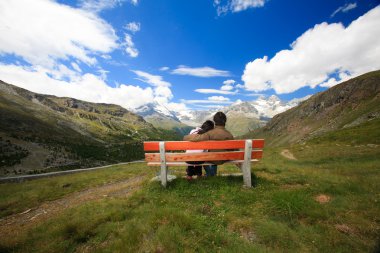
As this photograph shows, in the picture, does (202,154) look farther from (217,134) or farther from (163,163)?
(163,163)

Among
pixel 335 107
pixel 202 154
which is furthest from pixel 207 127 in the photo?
pixel 335 107

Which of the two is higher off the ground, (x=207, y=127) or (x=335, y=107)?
(x=335, y=107)

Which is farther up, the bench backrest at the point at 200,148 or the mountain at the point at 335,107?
the mountain at the point at 335,107

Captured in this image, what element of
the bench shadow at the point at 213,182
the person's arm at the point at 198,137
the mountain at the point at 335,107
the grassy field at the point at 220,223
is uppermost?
the mountain at the point at 335,107

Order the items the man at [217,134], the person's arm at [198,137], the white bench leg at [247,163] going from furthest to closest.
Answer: the man at [217,134], the person's arm at [198,137], the white bench leg at [247,163]

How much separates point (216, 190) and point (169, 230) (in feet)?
12.6

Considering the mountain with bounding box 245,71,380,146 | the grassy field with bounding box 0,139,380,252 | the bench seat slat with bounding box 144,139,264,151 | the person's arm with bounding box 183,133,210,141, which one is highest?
the mountain with bounding box 245,71,380,146

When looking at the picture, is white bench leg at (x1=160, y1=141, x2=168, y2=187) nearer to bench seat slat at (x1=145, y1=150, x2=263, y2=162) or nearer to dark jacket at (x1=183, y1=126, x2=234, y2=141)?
bench seat slat at (x1=145, y1=150, x2=263, y2=162)

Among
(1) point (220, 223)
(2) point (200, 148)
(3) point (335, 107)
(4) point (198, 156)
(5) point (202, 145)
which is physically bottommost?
(1) point (220, 223)

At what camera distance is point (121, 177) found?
19.8 metres

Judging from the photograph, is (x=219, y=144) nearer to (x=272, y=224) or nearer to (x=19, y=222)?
(x=272, y=224)

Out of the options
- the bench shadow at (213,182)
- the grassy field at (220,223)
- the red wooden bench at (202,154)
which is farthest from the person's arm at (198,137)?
the grassy field at (220,223)

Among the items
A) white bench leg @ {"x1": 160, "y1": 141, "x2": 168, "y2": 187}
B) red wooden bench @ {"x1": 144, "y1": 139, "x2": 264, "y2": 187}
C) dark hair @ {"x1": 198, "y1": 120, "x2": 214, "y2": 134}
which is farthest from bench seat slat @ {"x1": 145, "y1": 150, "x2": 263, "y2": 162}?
dark hair @ {"x1": 198, "y1": 120, "x2": 214, "y2": 134}

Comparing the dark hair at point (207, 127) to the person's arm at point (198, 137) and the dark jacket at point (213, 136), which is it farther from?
the person's arm at point (198, 137)
